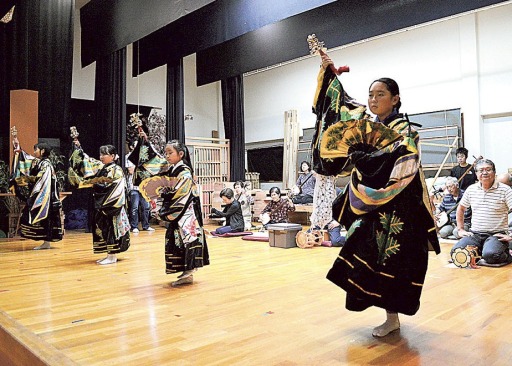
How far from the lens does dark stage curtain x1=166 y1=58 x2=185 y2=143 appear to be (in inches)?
377

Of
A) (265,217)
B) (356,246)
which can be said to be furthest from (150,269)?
(265,217)

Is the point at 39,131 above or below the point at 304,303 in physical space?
above

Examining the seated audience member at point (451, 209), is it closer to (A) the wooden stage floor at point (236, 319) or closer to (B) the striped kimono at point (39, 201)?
(A) the wooden stage floor at point (236, 319)

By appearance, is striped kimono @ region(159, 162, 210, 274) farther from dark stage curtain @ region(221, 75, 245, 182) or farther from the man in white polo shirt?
dark stage curtain @ region(221, 75, 245, 182)

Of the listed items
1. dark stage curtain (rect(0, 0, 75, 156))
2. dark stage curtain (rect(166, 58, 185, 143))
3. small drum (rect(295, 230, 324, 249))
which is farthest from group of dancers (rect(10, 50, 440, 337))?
dark stage curtain (rect(166, 58, 185, 143))

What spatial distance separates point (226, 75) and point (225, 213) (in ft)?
10.6

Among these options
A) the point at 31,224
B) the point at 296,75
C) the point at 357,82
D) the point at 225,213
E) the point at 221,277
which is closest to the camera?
the point at 221,277

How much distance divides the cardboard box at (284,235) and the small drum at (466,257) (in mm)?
2145

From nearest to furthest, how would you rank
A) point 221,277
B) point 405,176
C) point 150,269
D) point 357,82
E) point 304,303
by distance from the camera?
point 405,176
point 304,303
point 221,277
point 150,269
point 357,82

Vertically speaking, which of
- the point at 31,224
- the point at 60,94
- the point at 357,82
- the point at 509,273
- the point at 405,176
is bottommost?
the point at 509,273

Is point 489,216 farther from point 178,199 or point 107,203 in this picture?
point 107,203

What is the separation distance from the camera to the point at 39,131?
7.82 metres

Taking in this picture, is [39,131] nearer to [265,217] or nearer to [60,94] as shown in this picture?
[60,94]

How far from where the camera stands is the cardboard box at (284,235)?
5910 millimetres
